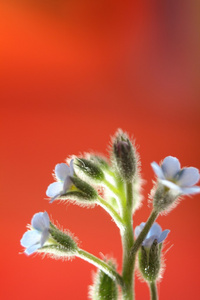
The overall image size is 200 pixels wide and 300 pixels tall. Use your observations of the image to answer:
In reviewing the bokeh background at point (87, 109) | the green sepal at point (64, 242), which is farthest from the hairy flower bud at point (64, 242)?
the bokeh background at point (87, 109)

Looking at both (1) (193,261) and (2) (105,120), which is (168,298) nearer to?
(1) (193,261)

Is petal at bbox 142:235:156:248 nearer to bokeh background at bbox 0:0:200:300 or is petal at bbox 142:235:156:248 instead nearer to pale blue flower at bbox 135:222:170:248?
pale blue flower at bbox 135:222:170:248

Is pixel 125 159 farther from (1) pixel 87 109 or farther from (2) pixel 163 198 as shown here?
(1) pixel 87 109

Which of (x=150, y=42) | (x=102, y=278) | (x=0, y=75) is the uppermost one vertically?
(x=150, y=42)

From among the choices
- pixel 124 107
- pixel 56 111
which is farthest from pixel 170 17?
pixel 56 111

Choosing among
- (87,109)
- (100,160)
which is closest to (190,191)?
(100,160)

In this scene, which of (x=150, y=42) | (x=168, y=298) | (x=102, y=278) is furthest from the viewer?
(x=150, y=42)

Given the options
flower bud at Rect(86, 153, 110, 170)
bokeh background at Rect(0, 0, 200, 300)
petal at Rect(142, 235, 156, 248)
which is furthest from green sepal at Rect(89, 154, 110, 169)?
bokeh background at Rect(0, 0, 200, 300)
